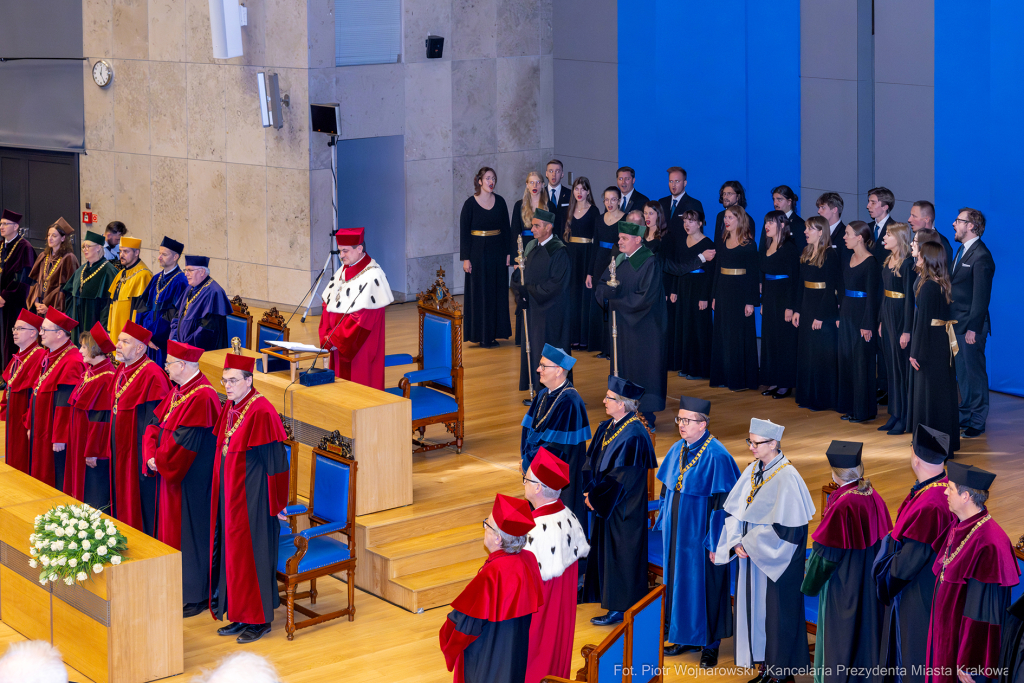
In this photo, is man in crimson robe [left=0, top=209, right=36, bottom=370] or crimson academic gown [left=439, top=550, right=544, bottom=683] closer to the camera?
crimson academic gown [left=439, top=550, right=544, bottom=683]

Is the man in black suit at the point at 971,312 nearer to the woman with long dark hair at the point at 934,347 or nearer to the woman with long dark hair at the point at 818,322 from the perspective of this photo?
the woman with long dark hair at the point at 934,347

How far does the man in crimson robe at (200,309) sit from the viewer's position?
10.2 m

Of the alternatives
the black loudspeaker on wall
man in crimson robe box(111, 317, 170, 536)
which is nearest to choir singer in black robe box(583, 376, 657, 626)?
man in crimson robe box(111, 317, 170, 536)

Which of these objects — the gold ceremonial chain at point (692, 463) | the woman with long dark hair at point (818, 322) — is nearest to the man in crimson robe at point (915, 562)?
the gold ceremonial chain at point (692, 463)

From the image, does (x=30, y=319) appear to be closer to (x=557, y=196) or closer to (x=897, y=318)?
(x=557, y=196)

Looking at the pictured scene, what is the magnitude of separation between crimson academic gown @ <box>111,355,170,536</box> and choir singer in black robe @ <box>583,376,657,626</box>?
9.19ft

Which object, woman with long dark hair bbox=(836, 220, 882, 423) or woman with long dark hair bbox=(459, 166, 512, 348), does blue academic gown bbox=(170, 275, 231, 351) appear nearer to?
woman with long dark hair bbox=(459, 166, 512, 348)

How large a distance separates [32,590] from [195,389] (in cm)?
142

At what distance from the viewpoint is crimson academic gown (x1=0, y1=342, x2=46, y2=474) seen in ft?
29.8

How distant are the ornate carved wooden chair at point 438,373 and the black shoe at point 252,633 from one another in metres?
2.41

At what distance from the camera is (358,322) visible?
942cm

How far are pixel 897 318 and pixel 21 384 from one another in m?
6.45

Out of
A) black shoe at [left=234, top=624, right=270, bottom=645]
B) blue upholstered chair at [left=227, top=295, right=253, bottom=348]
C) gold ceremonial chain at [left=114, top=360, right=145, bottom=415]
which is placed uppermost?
blue upholstered chair at [left=227, top=295, right=253, bottom=348]

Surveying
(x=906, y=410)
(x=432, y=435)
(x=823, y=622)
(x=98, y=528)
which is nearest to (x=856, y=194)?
(x=906, y=410)
